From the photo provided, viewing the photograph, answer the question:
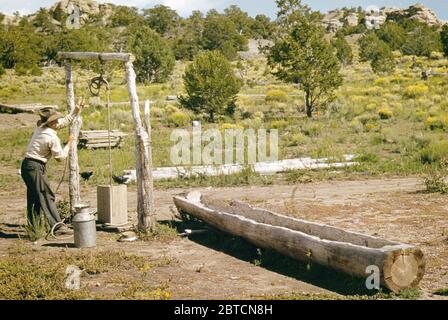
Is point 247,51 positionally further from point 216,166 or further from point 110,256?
point 110,256

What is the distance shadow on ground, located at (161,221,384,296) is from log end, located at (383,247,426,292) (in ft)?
0.81

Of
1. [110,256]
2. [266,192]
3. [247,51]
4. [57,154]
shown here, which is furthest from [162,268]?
[247,51]

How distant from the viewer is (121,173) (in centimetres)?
1538

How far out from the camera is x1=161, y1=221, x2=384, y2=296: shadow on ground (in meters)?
6.40

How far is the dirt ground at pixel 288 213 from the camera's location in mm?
6656

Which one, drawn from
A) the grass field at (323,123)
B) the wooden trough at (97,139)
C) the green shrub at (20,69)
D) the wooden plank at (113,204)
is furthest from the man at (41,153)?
the green shrub at (20,69)

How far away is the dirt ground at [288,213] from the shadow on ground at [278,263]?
8 centimetres

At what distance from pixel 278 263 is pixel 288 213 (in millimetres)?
3171

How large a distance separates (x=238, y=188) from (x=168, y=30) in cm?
7856

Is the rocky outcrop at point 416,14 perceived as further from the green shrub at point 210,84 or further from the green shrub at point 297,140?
the green shrub at point 297,140

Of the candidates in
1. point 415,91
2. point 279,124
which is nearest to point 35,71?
point 279,124

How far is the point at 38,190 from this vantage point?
897 cm

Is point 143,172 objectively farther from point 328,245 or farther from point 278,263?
point 328,245

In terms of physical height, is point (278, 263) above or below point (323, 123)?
below
